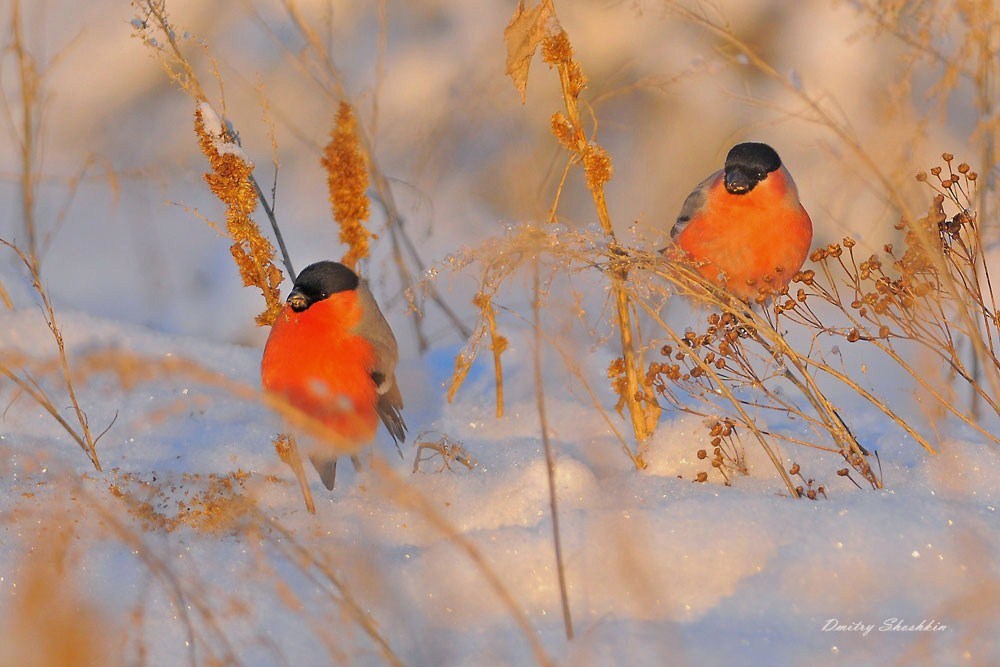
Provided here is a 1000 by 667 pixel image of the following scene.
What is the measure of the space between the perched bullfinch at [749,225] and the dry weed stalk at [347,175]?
2.43 feet

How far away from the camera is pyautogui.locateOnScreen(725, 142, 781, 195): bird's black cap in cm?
255

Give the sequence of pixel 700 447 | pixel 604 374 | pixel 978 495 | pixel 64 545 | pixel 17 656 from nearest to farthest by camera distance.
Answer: pixel 17 656
pixel 64 545
pixel 978 495
pixel 700 447
pixel 604 374

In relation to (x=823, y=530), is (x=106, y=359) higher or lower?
higher

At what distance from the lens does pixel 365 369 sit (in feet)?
8.03

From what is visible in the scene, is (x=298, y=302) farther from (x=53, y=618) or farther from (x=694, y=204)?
(x=694, y=204)

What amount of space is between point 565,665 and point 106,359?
2.68 ft

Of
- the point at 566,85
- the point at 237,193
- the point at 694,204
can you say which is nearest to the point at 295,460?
the point at 237,193

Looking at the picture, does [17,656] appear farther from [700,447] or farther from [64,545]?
[700,447]

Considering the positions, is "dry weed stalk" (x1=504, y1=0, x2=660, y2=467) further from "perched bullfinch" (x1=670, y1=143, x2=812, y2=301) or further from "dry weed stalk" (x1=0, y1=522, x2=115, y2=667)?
"dry weed stalk" (x1=0, y1=522, x2=115, y2=667)

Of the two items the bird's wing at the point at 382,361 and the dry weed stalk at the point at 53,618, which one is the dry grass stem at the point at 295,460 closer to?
the bird's wing at the point at 382,361

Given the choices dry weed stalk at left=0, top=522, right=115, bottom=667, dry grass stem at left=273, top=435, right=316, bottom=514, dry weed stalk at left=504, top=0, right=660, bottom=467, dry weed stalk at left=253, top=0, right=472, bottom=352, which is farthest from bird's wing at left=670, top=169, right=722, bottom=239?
dry weed stalk at left=0, top=522, right=115, bottom=667

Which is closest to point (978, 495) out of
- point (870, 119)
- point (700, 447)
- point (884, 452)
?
point (884, 452)

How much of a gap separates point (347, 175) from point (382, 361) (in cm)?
47
